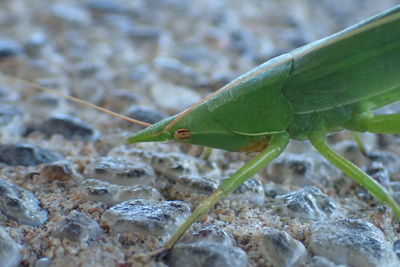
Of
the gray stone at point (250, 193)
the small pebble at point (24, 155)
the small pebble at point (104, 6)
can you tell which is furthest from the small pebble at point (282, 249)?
the small pebble at point (104, 6)

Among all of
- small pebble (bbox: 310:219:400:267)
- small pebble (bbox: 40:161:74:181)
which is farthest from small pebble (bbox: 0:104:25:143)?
small pebble (bbox: 310:219:400:267)

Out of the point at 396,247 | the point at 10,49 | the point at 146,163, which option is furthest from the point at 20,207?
the point at 10,49

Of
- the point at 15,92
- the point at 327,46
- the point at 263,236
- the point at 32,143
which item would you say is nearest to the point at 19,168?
the point at 32,143

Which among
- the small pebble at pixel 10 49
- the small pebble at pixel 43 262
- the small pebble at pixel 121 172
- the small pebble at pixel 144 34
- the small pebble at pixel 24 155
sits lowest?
the small pebble at pixel 43 262

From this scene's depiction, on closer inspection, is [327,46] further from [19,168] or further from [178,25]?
[178,25]

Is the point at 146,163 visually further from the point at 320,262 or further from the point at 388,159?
the point at 388,159

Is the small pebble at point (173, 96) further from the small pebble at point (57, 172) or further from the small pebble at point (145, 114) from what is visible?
the small pebble at point (57, 172)
